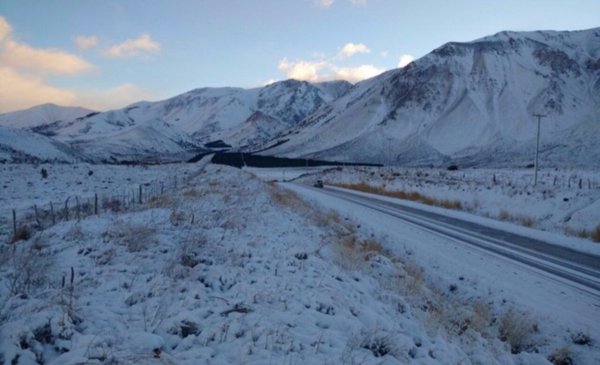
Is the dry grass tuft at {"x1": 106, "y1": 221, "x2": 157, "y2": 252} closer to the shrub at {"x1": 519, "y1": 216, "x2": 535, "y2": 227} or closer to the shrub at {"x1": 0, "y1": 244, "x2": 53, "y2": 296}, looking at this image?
the shrub at {"x1": 0, "y1": 244, "x2": 53, "y2": 296}

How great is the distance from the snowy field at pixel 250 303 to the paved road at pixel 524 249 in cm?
109

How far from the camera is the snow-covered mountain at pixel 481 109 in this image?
401 ft

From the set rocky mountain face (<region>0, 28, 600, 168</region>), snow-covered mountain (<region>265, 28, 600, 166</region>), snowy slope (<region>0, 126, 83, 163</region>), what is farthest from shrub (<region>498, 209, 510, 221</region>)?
snow-covered mountain (<region>265, 28, 600, 166</region>)

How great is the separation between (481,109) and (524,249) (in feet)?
444

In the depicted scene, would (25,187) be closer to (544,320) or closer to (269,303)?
(269,303)

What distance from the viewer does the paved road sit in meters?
12.4

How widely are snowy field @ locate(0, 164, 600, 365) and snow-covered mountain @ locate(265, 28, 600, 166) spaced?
4245 inches

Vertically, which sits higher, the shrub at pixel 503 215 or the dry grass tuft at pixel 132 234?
the dry grass tuft at pixel 132 234

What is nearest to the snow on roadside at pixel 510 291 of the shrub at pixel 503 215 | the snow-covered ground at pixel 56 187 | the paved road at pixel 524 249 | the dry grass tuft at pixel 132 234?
the paved road at pixel 524 249

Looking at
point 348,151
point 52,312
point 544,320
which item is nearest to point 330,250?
point 544,320

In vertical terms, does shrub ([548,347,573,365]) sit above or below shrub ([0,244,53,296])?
below

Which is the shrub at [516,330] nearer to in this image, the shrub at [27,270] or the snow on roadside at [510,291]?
the snow on roadside at [510,291]

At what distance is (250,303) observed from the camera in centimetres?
708

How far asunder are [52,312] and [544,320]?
892cm
